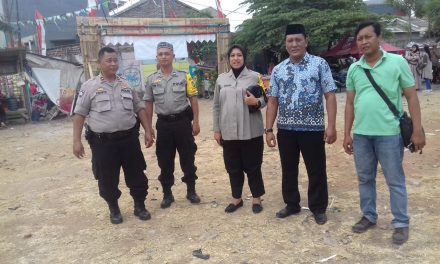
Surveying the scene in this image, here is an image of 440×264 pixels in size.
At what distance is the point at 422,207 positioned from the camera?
4023 mm

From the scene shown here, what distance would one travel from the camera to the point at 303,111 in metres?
3.64

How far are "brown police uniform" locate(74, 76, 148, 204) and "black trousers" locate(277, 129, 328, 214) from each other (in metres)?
1.50

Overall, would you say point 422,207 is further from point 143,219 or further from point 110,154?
point 110,154

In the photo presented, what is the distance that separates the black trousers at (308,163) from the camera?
3723mm

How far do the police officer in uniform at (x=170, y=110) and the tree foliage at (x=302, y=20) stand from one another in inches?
443

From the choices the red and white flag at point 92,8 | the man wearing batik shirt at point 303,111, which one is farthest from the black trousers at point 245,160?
the red and white flag at point 92,8

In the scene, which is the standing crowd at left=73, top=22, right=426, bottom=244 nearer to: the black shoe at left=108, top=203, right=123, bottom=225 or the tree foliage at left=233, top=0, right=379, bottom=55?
the black shoe at left=108, top=203, right=123, bottom=225

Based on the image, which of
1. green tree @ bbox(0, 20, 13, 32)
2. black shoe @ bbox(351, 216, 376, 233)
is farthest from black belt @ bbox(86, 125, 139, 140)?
green tree @ bbox(0, 20, 13, 32)

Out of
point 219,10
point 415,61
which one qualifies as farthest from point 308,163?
point 219,10

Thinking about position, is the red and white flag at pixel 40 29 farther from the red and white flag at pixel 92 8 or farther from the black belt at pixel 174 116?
the black belt at pixel 174 116

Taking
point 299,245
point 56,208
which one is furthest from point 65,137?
point 299,245

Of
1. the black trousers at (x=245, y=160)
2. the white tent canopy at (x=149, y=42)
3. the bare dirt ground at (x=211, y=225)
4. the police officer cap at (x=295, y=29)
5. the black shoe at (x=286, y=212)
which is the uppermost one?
the white tent canopy at (x=149, y=42)

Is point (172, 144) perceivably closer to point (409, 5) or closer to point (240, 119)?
point (240, 119)

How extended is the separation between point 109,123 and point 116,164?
45 centimetres
